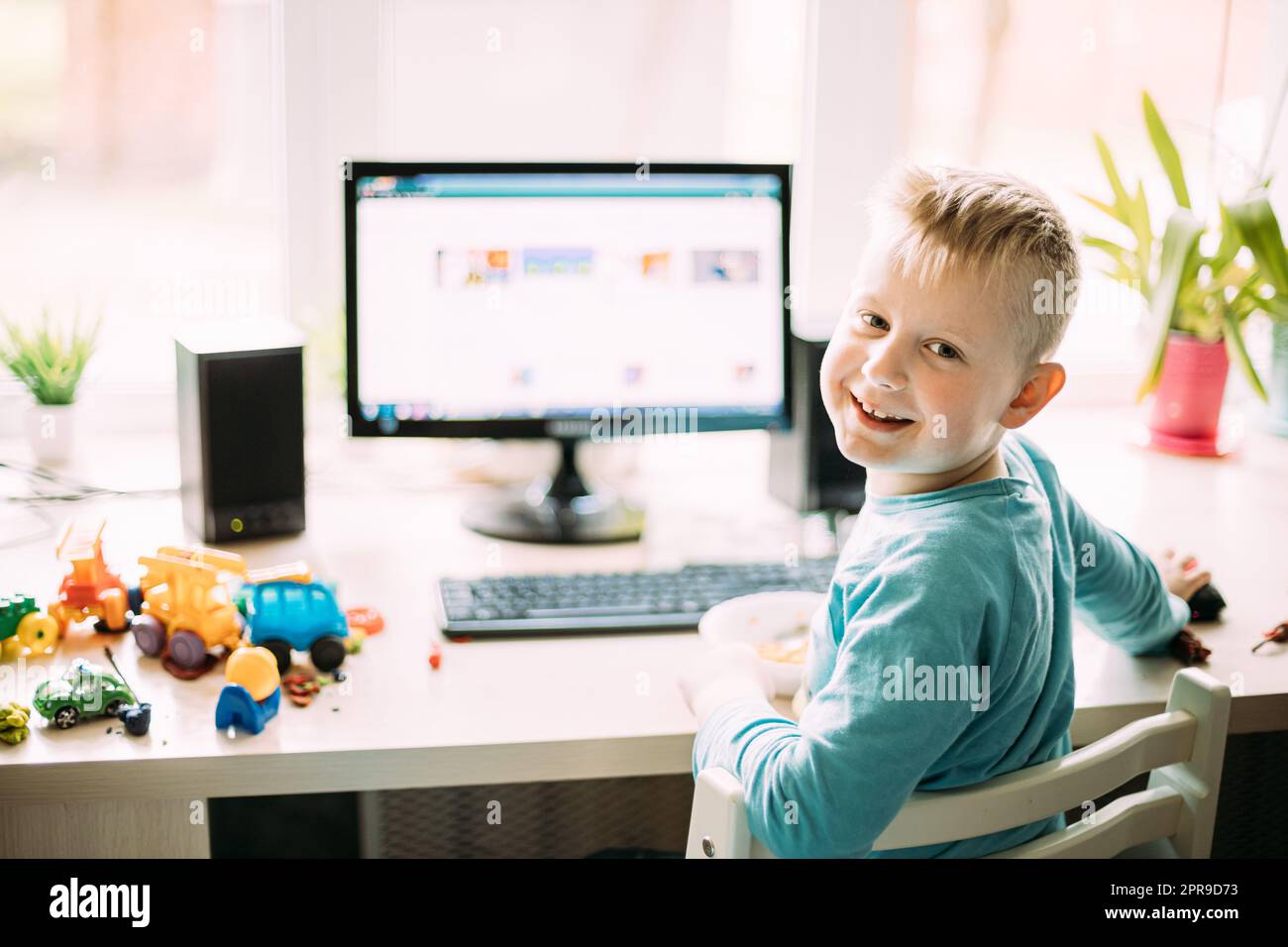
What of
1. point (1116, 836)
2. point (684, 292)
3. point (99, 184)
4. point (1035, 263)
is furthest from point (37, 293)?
point (1116, 836)

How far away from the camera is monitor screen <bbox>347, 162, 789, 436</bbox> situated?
161 cm

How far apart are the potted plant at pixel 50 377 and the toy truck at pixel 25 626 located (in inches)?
22.4

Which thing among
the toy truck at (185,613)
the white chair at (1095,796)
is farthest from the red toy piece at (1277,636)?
the toy truck at (185,613)

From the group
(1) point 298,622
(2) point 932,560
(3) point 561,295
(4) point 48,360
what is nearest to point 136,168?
(4) point 48,360

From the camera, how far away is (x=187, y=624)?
125 cm

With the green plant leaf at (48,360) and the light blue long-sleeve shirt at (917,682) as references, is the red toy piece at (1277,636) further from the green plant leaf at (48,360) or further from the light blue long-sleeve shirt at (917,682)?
the green plant leaf at (48,360)

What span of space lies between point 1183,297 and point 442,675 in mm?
1302

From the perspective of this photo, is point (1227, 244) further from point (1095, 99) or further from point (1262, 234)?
point (1095, 99)

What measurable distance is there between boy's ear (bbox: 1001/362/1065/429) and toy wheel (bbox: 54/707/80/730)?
799 millimetres

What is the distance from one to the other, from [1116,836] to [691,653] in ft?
1.45

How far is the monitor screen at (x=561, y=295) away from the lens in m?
1.61

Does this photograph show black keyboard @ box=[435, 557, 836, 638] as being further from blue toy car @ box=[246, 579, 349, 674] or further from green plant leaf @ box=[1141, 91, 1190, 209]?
green plant leaf @ box=[1141, 91, 1190, 209]

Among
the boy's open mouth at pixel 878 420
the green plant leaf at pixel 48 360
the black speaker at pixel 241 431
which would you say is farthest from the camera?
the green plant leaf at pixel 48 360

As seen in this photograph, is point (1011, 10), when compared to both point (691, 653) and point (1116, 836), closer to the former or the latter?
point (691, 653)
